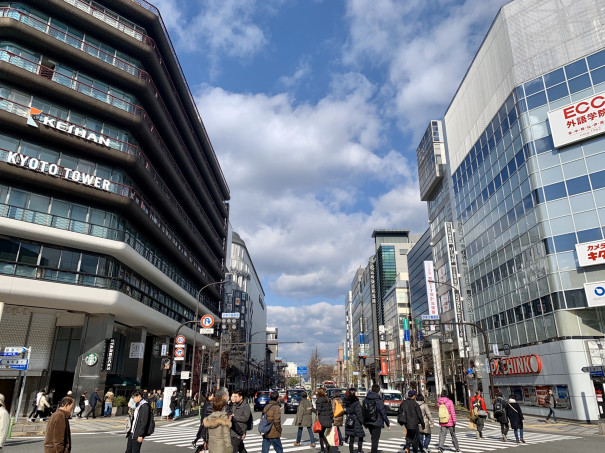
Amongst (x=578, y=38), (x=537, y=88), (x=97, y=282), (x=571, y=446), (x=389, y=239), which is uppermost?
(x=389, y=239)

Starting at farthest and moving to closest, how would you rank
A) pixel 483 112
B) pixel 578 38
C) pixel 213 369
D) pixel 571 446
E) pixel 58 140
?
pixel 213 369
pixel 483 112
pixel 578 38
pixel 58 140
pixel 571 446

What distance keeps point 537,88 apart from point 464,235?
1967 cm

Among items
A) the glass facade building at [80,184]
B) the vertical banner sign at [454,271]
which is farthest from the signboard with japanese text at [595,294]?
Result: the glass facade building at [80,184]

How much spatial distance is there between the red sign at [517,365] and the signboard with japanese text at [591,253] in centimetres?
821

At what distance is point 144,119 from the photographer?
32.0 meters

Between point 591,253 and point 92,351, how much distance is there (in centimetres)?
3485

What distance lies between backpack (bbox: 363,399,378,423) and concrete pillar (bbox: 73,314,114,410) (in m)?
23.4

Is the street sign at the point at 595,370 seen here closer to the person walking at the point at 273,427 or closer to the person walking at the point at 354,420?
the person walking at the point at 354,420

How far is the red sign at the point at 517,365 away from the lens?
3272 centimetres

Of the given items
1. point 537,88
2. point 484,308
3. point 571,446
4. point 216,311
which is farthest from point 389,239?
point 571,446

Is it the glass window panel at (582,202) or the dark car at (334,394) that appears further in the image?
the glass window panel at (582,202)

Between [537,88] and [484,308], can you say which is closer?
[537,88]

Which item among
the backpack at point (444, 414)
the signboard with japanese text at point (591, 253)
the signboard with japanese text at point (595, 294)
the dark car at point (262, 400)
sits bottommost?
the dark car at point (262, 400)

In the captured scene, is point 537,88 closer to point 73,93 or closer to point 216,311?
point 73,93
